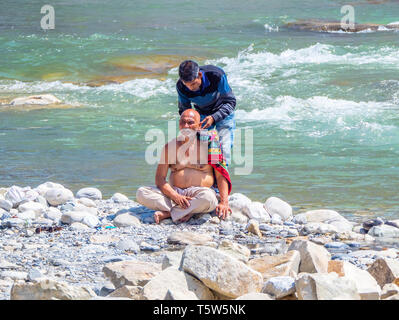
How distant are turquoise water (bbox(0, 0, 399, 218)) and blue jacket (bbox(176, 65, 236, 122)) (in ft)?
5.18

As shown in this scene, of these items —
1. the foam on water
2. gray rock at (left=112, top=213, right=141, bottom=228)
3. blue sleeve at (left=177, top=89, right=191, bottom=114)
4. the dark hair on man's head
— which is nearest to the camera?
the dark hair on man's head

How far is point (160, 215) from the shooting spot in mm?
5891

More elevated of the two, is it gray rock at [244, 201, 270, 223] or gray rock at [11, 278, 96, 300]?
gray rock at [11, 278, 96, 300]

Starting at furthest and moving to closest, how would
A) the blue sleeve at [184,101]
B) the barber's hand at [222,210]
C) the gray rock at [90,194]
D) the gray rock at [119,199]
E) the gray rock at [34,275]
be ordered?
the gray rock at [90,194]
the gray rock at [119,199]
the blue sleeve at [184,101]
the barber's hand at [222,210]
the gray rock at [34,275]

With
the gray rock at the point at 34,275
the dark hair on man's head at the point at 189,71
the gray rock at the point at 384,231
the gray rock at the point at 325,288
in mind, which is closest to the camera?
the gray rock at the point at 325,288

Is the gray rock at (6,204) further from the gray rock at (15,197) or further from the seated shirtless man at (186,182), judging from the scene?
the seated shirtless man at (186,182)

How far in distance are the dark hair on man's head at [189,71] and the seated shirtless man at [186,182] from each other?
0.29 meters

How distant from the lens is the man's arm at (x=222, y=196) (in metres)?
5.88

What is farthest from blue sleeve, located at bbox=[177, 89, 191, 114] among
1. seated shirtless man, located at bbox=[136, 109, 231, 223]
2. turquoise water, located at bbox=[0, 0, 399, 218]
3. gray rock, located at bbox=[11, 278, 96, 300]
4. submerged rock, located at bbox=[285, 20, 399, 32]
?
submerged rock, located at bbox=[285, 20, 399, 32]

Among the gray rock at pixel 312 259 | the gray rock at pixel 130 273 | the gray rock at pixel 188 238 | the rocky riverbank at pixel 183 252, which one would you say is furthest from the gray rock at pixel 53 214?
the gray rock at pixel 312 259

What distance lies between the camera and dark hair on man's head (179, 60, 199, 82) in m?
5.65

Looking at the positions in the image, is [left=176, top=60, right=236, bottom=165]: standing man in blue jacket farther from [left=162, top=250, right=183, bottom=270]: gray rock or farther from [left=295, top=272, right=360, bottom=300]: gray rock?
[left=295, top=272, right=360, bottom=300]: gray rock

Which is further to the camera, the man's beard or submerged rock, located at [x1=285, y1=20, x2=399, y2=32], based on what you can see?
submerged rock, located at [x1=285, y1=20, x2=399, y2=32]
